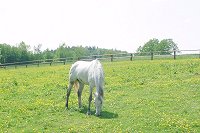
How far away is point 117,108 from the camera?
61.4 feet

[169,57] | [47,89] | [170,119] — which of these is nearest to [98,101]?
[170,119]

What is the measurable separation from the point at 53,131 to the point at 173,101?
729 cm

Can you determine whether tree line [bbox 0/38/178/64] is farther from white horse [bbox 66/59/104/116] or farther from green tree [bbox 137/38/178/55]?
white horse [bbox 66/59/104/116]

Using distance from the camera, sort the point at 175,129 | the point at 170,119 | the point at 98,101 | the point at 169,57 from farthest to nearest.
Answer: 1. the point at 169,57
2. the point at 98,101
3. the point at 170,119
4. the point at 175,129

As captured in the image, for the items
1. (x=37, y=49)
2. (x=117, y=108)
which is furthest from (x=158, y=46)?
(x=117, y=108)

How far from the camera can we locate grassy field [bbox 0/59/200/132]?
601 inches

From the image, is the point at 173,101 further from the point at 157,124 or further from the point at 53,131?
the point at 53,131

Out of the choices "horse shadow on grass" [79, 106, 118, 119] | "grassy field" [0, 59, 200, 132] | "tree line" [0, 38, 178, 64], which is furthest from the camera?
"tree line" [0, 38, 178, 64]

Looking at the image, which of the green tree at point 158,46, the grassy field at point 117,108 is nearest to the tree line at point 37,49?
the green tree at point 158,46

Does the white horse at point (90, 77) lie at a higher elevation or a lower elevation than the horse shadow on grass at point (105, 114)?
higher

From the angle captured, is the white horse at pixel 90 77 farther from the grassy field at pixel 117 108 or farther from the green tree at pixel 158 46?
the green tree at pixel 158 46

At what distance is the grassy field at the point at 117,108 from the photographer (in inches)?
601

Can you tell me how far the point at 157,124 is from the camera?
A: 15.2m

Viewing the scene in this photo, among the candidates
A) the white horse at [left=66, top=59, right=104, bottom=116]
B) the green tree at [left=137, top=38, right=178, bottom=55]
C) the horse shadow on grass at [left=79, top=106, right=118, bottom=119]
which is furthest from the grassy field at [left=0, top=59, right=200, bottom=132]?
the green tree at [left=137, top=38, right=178, bottom=55]
